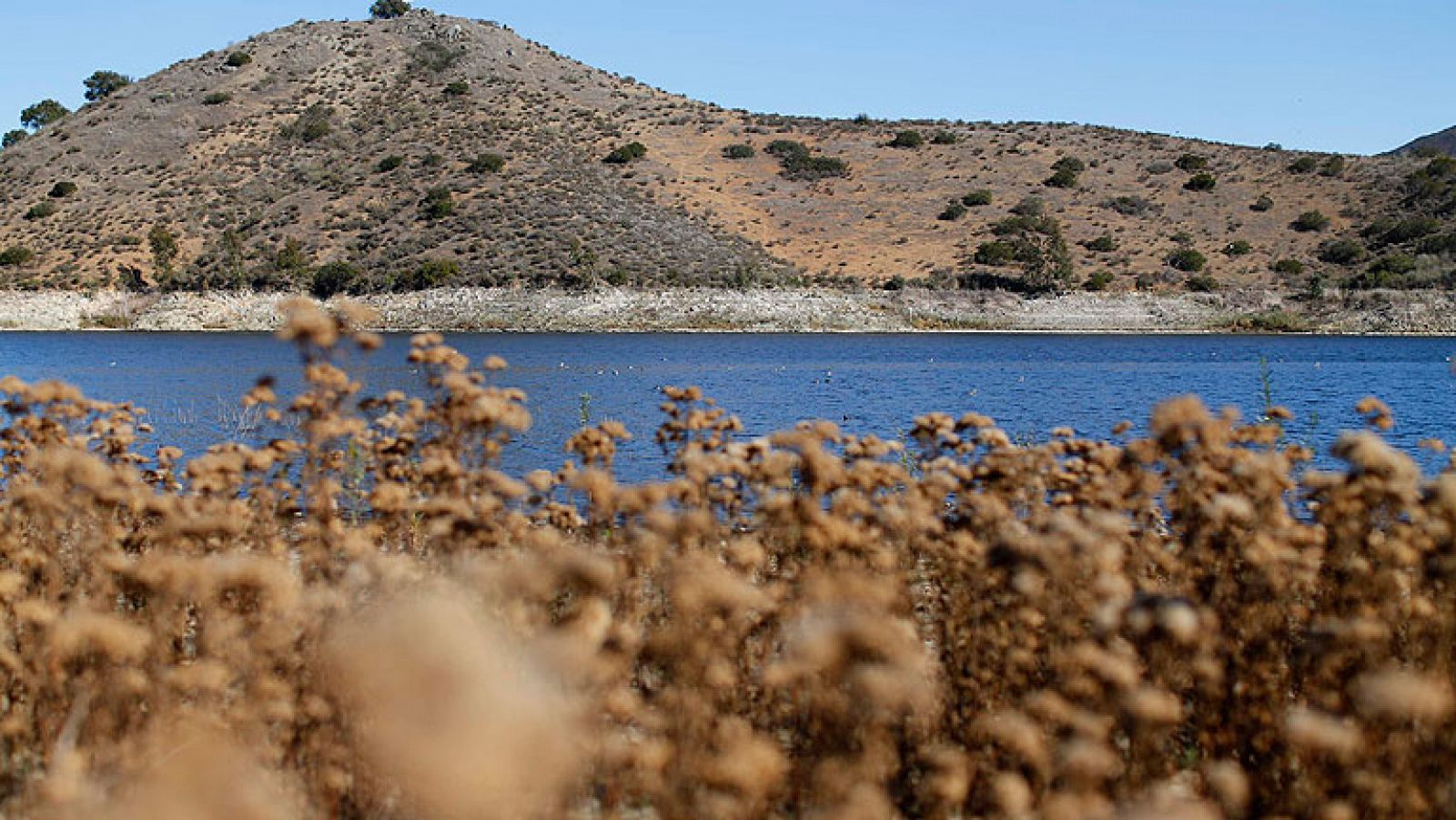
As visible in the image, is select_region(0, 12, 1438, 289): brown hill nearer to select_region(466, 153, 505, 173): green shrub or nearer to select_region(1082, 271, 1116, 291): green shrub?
select_region(466, 153, 505, 173): green shrub

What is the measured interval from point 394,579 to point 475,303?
196 ft

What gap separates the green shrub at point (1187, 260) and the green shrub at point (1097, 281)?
4.66m

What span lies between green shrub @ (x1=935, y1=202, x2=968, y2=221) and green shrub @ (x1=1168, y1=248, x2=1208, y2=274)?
43.1 ft

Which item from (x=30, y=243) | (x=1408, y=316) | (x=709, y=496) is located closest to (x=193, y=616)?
(x=709, y=496)

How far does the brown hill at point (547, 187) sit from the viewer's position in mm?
69312

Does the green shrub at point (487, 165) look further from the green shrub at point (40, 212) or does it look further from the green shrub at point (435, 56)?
the green shrub at point (40, 212)

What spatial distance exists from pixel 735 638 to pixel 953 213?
249 ft

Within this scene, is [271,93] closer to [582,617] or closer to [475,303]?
[475,303]

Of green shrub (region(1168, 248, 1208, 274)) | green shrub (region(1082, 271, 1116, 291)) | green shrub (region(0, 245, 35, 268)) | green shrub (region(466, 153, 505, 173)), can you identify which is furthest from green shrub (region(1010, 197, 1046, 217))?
green shrub (region(0, 245, 35, 268))

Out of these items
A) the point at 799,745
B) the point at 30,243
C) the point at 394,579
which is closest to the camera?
the point at 394,579

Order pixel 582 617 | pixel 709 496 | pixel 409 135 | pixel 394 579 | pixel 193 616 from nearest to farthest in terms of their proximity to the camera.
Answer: pixel 582 617 < pixel 394 579 < pixel 709 496 < pixel 193 616 < pixel 409 135

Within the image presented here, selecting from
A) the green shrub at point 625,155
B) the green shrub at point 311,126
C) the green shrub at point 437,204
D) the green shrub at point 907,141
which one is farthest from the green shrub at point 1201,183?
the green shrub at point 311,126

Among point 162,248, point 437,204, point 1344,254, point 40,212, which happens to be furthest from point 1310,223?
point 40,212

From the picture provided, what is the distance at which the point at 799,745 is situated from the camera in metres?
4.52
